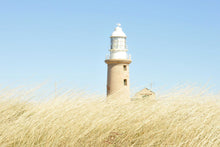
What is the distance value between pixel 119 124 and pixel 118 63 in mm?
18971

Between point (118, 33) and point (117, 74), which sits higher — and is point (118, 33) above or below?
above

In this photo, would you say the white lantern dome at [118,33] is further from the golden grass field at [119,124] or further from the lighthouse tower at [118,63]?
the golden grass field at [119,124]

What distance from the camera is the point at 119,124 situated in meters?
4.36

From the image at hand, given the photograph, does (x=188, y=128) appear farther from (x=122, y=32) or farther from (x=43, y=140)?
(x=122, y=32)

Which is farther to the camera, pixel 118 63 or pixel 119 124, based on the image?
pixel 118 63

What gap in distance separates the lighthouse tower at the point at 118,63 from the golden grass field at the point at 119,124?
58.0 ft

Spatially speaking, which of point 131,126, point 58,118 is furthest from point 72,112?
point 131,126

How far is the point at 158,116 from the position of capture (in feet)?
14.5

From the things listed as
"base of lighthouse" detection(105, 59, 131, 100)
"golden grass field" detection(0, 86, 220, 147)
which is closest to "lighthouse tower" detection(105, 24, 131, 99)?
"base of lighthouse" detection(105, 59, 131, 100)

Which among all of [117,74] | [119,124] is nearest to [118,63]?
[117,74]

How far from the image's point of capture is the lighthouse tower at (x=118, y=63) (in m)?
23.0

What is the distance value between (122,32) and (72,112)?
19952mm

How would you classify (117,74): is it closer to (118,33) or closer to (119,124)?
(118,33)

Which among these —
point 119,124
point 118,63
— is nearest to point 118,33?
point 118,63
